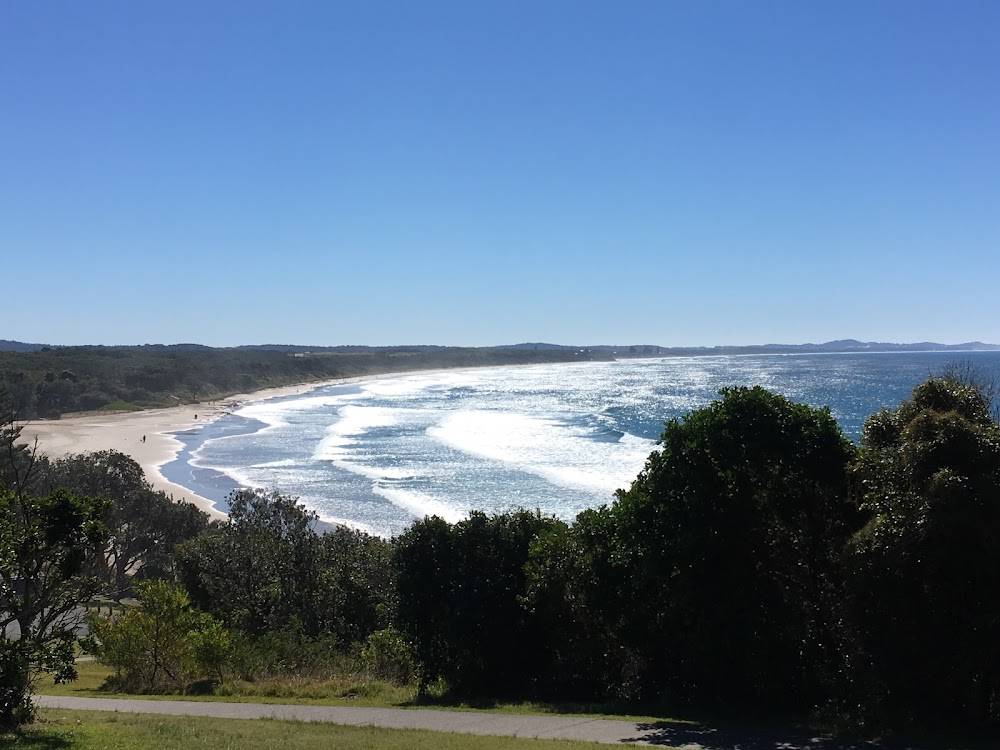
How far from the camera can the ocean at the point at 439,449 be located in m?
45.5

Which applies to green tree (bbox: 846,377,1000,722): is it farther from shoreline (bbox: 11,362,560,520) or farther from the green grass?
shoreline (bbox: 11,362,560,520)

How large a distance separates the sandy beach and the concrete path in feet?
94.1

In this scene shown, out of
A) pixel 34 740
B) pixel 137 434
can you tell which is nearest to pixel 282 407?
pixel 137 434

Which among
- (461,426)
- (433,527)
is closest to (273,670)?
(433,527)

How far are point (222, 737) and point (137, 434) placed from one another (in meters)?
75.5

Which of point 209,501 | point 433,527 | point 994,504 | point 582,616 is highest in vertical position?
point 994,504

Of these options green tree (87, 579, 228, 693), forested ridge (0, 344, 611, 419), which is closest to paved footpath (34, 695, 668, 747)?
green tree (87, 579, 228, 693)

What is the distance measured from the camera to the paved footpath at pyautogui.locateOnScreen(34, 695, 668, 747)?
12.2m

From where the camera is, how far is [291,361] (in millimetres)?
191875

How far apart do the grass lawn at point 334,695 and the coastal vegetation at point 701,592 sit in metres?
0.15

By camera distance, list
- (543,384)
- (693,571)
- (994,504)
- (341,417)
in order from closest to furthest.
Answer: (994,504), (693,571), (341,417), (543,384)

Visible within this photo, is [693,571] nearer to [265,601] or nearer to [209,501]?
[265,601]

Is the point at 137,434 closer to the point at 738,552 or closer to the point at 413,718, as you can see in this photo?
the point at 413,718

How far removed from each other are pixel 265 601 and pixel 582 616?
1155 centimetres
